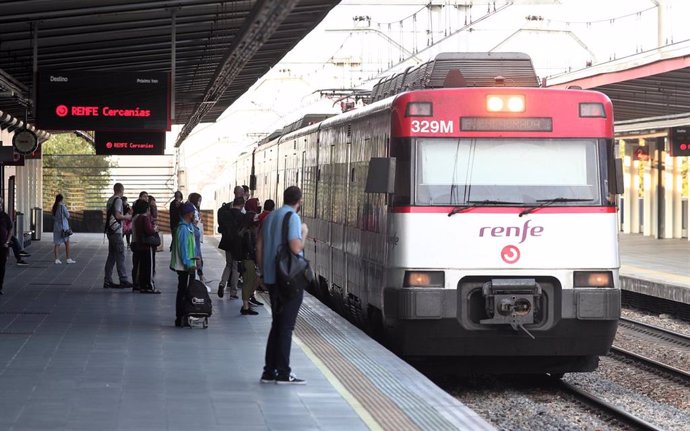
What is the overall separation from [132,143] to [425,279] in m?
14.5

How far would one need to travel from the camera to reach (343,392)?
10.1 meters

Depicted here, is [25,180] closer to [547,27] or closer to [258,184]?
Answer: [258,184]

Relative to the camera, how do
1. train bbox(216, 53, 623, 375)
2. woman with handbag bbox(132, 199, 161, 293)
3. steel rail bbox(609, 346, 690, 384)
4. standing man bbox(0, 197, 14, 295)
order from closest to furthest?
train bbox(216, 53, 623, 375) → steel rail bbox(609, 346, 690, 384) → standing man bbox(0, 197, 14, 295) → woman with handbag bbox(132, 199, 161, 293)

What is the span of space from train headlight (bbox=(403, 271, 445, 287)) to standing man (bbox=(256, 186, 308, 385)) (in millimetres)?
2179

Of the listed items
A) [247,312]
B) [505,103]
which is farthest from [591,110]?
[247,312]

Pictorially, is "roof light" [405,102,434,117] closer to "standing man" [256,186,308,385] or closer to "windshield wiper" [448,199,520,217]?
"windshield wiper" [448,199,520,217]

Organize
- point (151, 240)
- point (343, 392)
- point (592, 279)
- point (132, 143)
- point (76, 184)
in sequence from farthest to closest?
point (76, 184), point (132, 143), point (151, 240), point (592, 279), point (343, 392)

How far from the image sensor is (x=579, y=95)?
42.5 ft

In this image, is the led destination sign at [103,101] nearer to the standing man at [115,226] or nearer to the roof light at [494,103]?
the standing man at [115,226]

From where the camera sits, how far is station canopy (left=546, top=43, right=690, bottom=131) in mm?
23641

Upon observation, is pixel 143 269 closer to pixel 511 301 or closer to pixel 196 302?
pixel 196 302

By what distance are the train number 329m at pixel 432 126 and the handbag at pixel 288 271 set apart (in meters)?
2.63

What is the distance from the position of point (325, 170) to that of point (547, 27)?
27552 mm

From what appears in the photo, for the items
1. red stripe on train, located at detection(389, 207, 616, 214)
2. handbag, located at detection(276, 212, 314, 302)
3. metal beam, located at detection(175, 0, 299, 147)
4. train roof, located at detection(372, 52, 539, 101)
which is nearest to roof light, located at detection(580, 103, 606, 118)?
red stripe on train, located at detection(389, 207, 616, 214)
